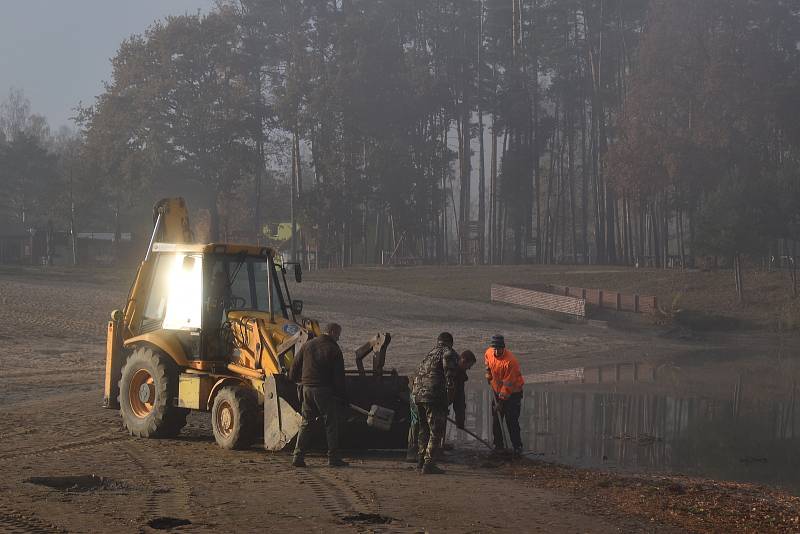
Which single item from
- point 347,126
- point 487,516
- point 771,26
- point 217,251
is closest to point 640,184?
point 771,26

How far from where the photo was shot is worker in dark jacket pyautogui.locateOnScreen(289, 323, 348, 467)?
43.1 feet

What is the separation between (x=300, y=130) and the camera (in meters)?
74.2

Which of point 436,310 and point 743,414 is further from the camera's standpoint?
point 436,310

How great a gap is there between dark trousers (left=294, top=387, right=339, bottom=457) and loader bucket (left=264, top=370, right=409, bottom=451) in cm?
34

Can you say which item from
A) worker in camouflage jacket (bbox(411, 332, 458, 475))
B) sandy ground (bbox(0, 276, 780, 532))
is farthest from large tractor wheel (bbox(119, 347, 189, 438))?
worker in camouflage jacket (bbox(411, 332, 458, 475))

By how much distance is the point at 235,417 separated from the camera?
14.2 metres

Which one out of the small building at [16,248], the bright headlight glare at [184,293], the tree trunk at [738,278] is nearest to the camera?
the bright headlight glare at [184,293]

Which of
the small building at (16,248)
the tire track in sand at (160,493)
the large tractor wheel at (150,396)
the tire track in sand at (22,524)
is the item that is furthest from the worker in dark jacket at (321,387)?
the small building at (16,248)

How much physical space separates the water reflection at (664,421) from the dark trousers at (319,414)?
4.08 metres

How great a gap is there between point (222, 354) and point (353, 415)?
233 centimetres

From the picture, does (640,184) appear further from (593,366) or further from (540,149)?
(593,366)

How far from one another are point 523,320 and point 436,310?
380 cm

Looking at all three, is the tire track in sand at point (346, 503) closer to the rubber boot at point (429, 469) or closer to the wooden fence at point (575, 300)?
the rubber boot at point (429, 469)

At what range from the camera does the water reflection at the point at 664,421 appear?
15922 millimetres
